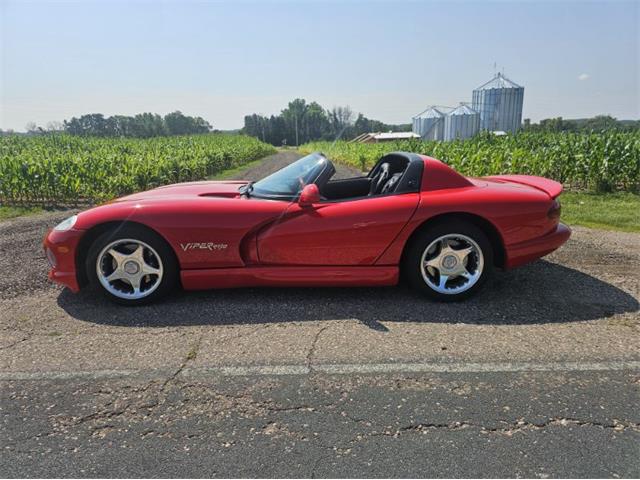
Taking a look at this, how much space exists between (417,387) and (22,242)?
578 cm

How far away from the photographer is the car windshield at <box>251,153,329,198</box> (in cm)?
364

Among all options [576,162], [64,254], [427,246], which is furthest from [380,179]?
[576,162]

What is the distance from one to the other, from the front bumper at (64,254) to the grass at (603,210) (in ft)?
22.2

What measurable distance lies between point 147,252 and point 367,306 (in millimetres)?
1873

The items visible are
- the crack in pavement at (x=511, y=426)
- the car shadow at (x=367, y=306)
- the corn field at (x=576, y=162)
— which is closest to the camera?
the crack in pavement at (x=511, y=426)

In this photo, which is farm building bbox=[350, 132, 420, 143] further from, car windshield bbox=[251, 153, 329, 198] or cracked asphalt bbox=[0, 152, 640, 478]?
cracked asphalt bbox=[0, 152, 640, 478]

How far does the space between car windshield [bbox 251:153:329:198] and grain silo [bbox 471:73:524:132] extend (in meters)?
29.7

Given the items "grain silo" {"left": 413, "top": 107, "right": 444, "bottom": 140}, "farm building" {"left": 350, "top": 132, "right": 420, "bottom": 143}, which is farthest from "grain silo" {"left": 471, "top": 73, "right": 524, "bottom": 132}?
"farm building" {"left": 350, "top": 132, "right": 420, "bottom": 143}

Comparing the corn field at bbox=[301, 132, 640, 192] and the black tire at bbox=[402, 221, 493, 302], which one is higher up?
the corn field at bbox=[301, 132, 640, 192]

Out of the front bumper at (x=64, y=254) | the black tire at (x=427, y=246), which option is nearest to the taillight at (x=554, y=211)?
the black tire at (x=427, y=246)

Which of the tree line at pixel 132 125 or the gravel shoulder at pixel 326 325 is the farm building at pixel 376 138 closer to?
the gravel shoulder at pixel 326 325

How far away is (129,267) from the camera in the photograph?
3.37 m

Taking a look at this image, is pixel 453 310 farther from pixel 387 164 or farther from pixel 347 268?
pixel 387 164

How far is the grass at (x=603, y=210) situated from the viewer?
20.8 ft
